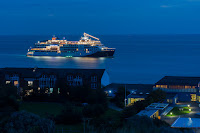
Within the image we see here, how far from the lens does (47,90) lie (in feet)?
62.6

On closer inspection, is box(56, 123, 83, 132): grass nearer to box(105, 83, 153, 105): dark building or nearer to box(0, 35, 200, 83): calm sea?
box(105, 83, 153, 105): dark building

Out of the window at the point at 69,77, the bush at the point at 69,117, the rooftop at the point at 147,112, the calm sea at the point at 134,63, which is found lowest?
the bush at the point at 69,117

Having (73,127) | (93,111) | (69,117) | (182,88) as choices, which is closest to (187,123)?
(73,127)

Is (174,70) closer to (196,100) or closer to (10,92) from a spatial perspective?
(196,100)

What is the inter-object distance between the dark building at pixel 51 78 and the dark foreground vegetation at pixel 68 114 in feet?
4.78

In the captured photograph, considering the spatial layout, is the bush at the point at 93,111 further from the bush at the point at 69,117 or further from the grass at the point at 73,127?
the grass at the point at 73,127

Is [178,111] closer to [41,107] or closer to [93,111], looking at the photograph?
[93,111]

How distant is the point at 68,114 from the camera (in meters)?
13.2

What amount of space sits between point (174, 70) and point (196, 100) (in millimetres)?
18884

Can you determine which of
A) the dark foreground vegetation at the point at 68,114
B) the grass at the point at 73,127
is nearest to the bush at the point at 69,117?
the dark foreground vegetation at the point at 68,114

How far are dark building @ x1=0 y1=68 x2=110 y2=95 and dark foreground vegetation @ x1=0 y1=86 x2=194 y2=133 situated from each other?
1.46 m

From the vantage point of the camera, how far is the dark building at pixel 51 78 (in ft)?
65.8

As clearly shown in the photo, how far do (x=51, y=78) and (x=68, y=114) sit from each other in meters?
7.37

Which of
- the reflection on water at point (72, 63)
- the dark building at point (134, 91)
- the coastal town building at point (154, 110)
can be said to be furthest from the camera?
the reflection on water at point (72, 63)
